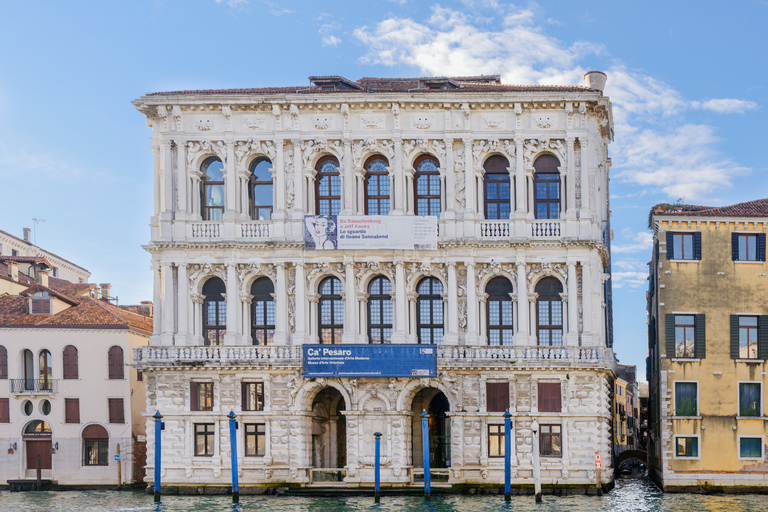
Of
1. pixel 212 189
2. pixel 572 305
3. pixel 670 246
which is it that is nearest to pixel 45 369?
pixel 212 189

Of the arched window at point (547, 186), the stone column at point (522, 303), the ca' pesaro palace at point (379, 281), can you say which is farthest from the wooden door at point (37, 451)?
the arched window at point (547, 186)

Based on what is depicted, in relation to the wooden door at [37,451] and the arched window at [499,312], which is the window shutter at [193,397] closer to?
the wooden door at [37,451]

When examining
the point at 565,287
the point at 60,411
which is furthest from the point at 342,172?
the point at 60,411

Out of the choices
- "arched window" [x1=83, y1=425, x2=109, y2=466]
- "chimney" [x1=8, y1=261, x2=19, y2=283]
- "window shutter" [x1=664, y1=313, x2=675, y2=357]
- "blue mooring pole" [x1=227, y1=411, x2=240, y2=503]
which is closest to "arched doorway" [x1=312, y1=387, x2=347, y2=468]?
"blue mooring pole" [x1=227, y1=411, x2=240, y2=503]

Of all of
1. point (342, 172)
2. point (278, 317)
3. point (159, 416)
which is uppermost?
point (342, 172)

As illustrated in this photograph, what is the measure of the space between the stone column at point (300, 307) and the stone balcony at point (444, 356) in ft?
2.30

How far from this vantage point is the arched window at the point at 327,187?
4600cm

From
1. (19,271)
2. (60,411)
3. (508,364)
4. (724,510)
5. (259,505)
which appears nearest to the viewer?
(724,510)

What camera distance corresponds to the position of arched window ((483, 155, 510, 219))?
1789 inches

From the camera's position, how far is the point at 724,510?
121 ft

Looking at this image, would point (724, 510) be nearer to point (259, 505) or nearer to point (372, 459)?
point (372, 459)

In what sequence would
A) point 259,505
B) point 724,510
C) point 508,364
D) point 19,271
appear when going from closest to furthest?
1. point 724,510
2. point 259,505
3. point 508,364
4. point 19,271

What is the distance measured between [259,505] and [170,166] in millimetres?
15501

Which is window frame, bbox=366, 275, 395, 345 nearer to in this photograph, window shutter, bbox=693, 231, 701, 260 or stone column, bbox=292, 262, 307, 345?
stone column, bbox=292, 262, 307, 345
